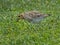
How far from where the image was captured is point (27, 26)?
8117mm

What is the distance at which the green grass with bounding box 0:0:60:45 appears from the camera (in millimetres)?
7119

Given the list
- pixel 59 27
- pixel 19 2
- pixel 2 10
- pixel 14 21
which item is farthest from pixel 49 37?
pixel 19 2

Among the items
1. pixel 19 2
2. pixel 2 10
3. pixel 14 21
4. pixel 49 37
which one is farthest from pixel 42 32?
pixel 19 2

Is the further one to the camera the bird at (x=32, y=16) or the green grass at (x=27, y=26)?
the bird at (x=32, y=16)

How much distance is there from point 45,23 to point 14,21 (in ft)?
2.80

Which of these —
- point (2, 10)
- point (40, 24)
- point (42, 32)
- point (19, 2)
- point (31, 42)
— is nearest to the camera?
point (31, 42)

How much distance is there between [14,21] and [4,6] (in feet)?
5.98

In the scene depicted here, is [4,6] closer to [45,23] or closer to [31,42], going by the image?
[45,23]

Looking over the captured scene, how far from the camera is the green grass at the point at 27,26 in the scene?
280 inches

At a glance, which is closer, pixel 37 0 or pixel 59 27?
pixel 59 27

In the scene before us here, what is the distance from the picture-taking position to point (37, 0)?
11125 millimetres

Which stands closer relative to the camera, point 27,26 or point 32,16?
point 27,26

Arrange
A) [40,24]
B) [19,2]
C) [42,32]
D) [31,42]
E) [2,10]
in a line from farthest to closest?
[19,2]
[2,10]
[40,24]
[42,32]
[31,42]

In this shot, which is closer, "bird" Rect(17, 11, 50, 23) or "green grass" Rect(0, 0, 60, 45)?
"green grass" Rect(0, 0, 60, 45)
